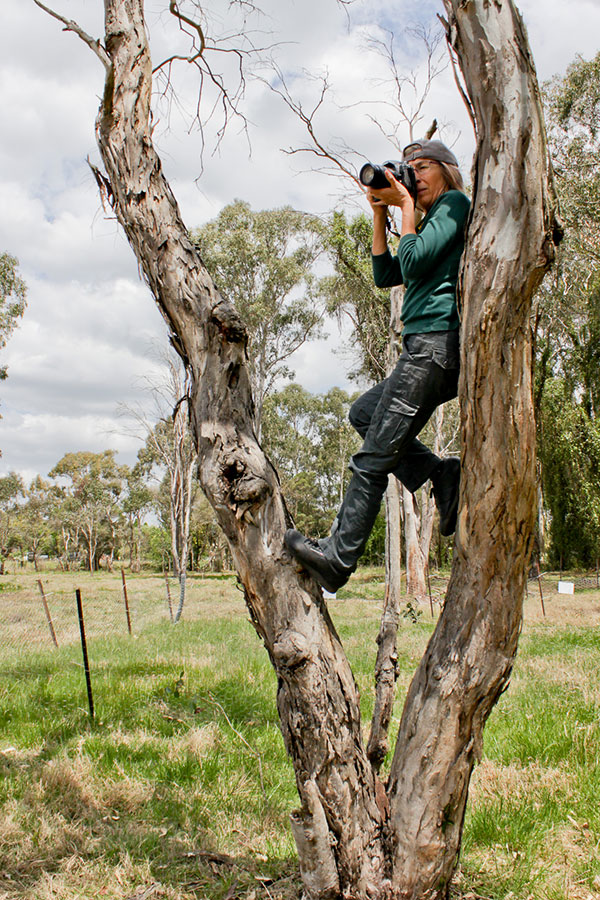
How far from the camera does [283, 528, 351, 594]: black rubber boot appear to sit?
73.1 inches

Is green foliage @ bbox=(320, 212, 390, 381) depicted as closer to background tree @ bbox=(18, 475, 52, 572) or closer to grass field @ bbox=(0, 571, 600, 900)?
grass field @ bbox=(0, 571, 600, 900)

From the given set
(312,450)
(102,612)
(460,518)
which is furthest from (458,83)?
(312,450)

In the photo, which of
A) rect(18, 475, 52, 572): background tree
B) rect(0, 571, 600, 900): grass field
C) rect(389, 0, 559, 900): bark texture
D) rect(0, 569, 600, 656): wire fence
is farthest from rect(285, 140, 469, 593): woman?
rect(18, 475, 52, 572): background tree

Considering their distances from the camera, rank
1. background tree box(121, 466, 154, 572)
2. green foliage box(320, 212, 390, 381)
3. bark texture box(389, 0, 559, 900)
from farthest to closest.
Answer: background tree box(121, 466, 154, 572) < green foliage box(320, 212, 390, 381) < bark texture box(389, 0, 559, 900)

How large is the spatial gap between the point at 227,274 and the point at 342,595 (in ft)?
39.0

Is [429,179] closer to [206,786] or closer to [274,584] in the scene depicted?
[274,584]

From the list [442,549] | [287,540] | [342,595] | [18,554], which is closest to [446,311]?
[287,540]

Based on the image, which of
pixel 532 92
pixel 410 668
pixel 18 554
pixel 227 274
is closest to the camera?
pixel 532 92

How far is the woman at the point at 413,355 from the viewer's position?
1.85 meters

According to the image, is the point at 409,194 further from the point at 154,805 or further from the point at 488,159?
the point at 154,805

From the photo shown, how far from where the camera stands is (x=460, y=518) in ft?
5.64

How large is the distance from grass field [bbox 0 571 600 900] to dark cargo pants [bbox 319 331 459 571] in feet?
4.43

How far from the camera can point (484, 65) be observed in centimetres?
146

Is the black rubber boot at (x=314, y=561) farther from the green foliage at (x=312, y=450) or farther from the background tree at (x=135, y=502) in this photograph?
the background tree at (x=135, y=502)
